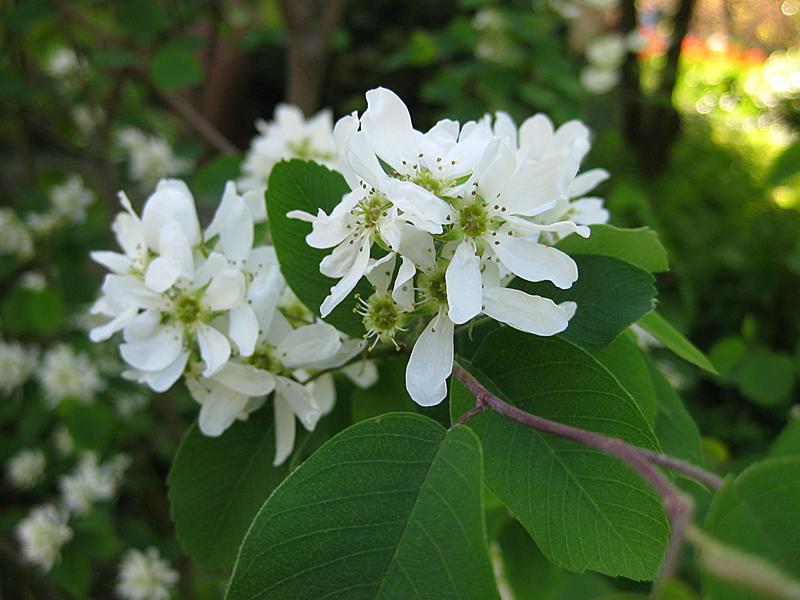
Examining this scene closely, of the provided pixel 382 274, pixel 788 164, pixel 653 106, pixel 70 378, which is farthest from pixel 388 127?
pixel 653 106

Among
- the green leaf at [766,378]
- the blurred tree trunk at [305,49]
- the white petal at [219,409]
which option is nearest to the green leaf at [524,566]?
the white petal at [219,409]

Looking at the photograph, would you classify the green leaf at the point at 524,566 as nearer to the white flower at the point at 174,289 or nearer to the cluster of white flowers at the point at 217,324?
the cluster of white flowers at the point at 217,324

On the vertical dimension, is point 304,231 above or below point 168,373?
above

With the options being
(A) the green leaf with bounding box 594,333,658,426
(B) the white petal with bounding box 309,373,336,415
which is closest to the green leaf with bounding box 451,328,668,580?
(A) the green leaf with bounding box 594,333,658,426

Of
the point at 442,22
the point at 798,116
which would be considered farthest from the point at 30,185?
the point at 798,116

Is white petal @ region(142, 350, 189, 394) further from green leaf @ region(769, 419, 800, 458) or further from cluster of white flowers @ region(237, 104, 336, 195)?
green leaf @ region(769, 419, 800, 458)

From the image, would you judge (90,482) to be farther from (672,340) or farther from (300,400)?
(672,340)
